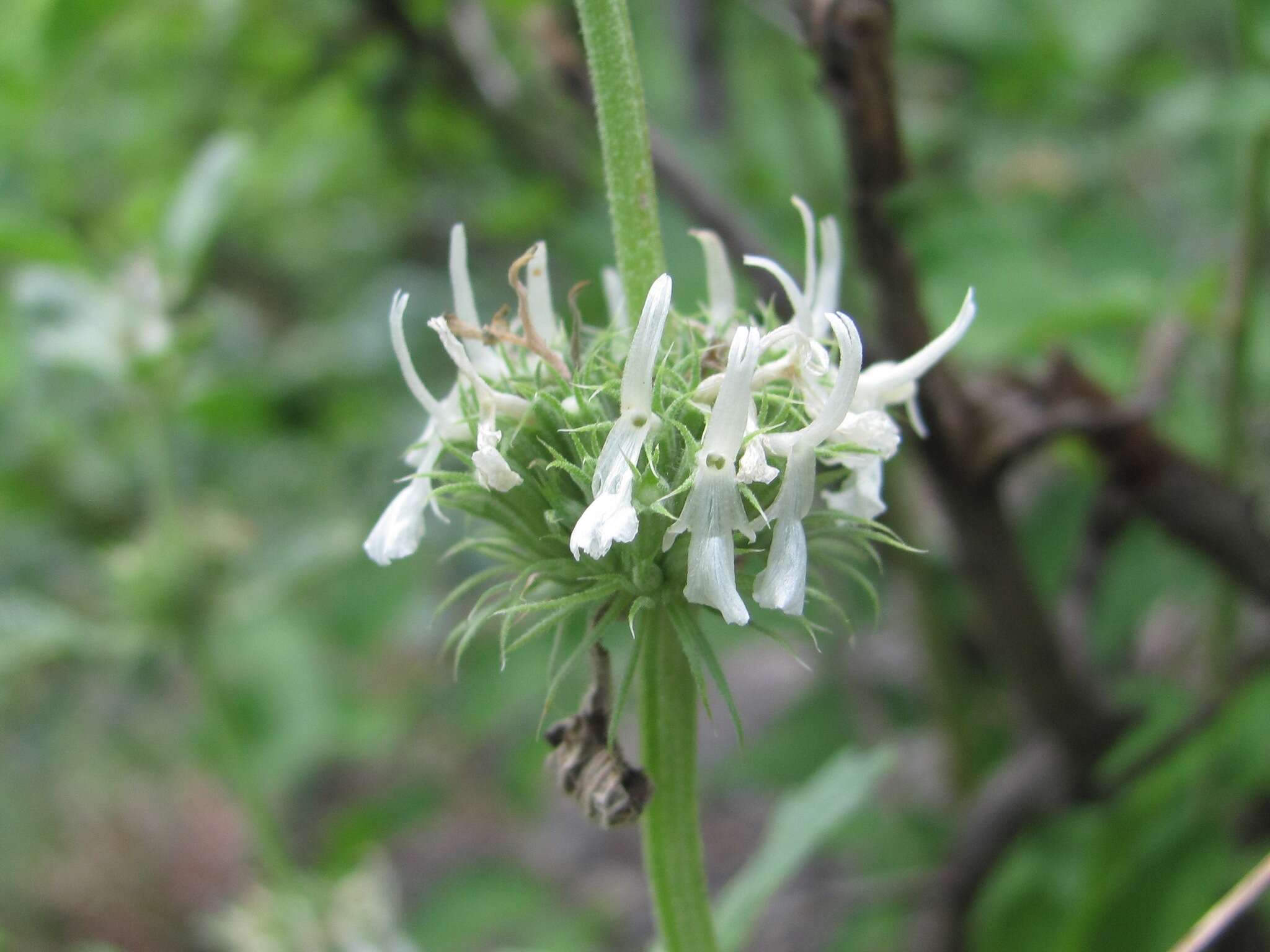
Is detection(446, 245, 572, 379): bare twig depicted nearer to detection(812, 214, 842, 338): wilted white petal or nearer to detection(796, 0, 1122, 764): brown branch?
detection(812, 214, 842, 338): wilted white petal

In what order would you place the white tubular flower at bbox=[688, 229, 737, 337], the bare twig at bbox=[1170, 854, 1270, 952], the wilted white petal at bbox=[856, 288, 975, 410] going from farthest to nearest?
1. the bare twig at bbox=[1170, 854, 1270, 952]
2. the white tubular flower at bbox=[688, 229, 737, 337]
3. the wilted white petal at bbox=[856, 288, 975, 410]

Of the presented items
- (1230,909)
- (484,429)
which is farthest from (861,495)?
(1230,909)

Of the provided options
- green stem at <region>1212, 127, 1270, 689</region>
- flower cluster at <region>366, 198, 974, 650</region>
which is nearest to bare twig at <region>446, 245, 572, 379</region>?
flower cluster at <region>366, 198, 974, 650</region>

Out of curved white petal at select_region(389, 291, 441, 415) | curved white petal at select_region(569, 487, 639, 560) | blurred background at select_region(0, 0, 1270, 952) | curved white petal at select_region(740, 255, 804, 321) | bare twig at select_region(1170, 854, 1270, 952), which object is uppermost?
blurred background at select_region(0, 0, 1270, 952)

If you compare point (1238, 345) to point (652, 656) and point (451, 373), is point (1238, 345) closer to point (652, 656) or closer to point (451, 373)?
point (652, 656)

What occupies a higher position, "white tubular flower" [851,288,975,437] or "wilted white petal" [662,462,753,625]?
"white tubular flower" [851,288,975,437]

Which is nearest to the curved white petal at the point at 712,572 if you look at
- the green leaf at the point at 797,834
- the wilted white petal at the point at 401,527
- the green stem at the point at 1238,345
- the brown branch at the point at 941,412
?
the wilted white petal at the point at 401,527
